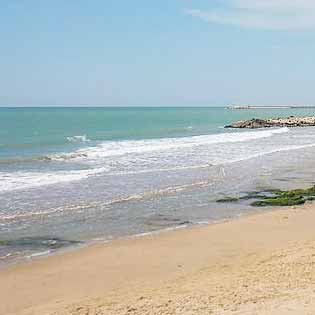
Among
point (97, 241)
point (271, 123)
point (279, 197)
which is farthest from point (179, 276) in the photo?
point (271, 123)

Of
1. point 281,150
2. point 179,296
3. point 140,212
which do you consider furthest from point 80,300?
point 281,150

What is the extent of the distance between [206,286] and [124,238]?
453 cm

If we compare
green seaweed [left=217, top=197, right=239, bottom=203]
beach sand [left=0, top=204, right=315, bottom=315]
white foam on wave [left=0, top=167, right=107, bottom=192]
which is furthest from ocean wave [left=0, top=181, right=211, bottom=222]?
white foam on wave [left=0, top=167, right=107, bottom=192]

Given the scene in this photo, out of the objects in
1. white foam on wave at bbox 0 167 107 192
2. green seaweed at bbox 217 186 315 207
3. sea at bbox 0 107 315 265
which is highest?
white foam on wave at bbox 0 167 107 192

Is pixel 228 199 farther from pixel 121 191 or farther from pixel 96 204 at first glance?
pixel 96 204

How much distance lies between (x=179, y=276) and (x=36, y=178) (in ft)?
47.7

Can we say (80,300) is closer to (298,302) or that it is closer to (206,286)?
(206,286)

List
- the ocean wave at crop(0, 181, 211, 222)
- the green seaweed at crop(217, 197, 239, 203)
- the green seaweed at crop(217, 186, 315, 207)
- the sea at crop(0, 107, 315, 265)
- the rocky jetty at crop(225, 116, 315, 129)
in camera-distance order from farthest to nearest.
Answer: the rocky jetty at crop(225, 116, 315, 129) → the green seaweed at crop(217, 197, 239, 203) → the green seaweed at crop(217, 186, 315, 207) → the ocean wave at crop(0, 181, 211, 222) → the sea at crop(0, 107, 315, 265)

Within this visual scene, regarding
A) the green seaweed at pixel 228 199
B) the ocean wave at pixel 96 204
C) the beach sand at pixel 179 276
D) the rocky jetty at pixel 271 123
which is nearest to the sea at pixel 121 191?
the ocean wave at pixel 96 204

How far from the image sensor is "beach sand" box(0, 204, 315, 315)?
8.81 m

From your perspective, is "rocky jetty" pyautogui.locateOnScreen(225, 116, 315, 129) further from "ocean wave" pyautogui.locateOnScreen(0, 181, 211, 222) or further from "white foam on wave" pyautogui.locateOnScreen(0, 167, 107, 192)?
"ocean wave" pyautogui.locateOnScreen(0, 181, 211, 222)

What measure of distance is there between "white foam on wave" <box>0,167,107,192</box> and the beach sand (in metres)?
9.19

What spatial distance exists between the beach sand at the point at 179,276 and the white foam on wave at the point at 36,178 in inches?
362

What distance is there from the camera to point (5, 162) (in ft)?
107
